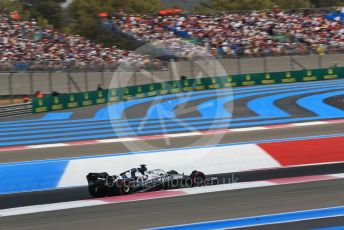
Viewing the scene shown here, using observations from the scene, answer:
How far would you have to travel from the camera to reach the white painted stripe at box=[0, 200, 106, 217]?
9.48 m

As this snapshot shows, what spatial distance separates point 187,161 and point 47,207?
188 inches

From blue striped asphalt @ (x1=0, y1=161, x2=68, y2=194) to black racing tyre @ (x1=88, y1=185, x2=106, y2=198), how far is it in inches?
67.4

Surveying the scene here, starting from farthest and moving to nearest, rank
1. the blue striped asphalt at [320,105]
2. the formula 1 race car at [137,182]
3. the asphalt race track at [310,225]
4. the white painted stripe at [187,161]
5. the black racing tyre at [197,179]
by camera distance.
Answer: the blue striped asphalt at [320,105] < the white painted stripe at [187,161] < the black racing tyre at [197,179] < the formula 1 race car at [137,182] < the asphalt race track at [310,225]

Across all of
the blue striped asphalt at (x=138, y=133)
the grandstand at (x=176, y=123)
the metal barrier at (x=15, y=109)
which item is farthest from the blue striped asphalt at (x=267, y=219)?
the metal barrier at (x=15, y=109)

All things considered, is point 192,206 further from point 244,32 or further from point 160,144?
point 244,32

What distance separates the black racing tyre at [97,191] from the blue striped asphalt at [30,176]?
5.62ft

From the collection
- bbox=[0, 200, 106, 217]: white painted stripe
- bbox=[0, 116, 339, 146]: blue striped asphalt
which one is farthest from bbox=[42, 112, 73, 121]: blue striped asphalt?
bbox=[0, 200, 106, 217]: white painted stripe

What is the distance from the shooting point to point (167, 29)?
1563 inches

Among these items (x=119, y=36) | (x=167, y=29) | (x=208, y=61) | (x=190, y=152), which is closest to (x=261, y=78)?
(x=208, y=61)

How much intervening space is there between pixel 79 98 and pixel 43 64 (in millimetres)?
3021

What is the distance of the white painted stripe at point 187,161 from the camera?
1321cm

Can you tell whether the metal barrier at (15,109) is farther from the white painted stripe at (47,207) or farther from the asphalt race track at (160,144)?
the white painted stripe at (47,207)

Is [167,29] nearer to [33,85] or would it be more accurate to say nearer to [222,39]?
[222,39]

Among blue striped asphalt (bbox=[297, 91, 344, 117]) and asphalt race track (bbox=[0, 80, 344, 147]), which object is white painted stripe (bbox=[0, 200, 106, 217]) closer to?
asphalt race track (bbox=[0, 80, 344, 147])
